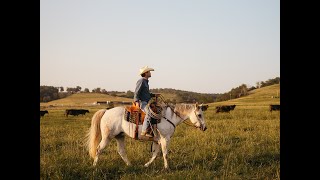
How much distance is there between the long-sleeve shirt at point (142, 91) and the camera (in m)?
8.25

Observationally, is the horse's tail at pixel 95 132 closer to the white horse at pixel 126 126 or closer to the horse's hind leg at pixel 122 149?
the white horse at pixel 126 126

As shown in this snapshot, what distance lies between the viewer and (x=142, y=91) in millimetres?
8352

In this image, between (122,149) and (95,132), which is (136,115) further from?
(95,132)

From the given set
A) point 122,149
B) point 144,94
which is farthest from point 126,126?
point 144,94

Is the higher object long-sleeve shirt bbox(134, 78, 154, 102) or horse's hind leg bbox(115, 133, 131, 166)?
long-sleeve shirt bbox(134, 78, 154, 102)

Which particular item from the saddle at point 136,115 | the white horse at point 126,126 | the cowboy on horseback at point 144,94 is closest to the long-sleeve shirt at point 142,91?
the cowboy on horseback at point 144,94

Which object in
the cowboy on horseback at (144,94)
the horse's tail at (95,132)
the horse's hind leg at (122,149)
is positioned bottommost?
the horse's hind leg at (122,149)

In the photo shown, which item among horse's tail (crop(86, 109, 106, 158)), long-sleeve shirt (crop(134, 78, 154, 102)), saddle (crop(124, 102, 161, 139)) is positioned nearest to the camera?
long-sleeve shirt (crop(134, 78, 154, 102))

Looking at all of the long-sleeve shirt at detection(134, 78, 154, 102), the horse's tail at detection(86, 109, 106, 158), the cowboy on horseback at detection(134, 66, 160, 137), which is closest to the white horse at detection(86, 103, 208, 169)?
the horse's tail at detection(86, 109, 106, 158)

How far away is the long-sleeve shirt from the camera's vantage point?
27.1ft

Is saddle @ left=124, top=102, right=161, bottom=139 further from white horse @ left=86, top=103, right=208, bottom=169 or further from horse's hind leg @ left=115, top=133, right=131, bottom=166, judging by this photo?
horse's hind leg @ left=115, top=133, right=131, bottom=166
